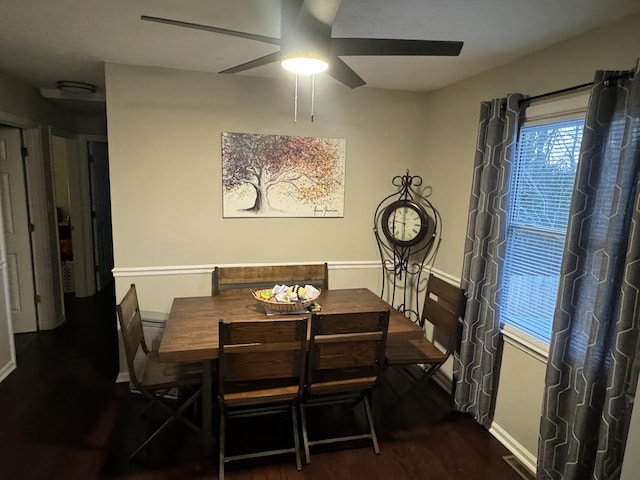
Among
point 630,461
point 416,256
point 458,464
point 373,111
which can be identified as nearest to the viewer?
point 630,461

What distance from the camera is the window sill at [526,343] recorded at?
2.22 m

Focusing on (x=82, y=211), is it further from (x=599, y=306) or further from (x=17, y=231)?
(x=599, y=306)

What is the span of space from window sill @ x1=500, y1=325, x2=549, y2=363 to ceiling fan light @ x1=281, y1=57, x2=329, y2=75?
1.90 m

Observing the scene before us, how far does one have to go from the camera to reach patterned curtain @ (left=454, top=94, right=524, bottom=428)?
7.77 ft

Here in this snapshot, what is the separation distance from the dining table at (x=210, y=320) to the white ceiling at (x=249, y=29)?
5.23 ft

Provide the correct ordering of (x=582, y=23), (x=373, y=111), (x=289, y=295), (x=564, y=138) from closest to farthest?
(x=582, y=23)
(x=564, y=138)
(x=289, y=295)
(x=373, y=111)

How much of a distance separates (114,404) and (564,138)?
3339mm

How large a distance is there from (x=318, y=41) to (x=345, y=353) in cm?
155

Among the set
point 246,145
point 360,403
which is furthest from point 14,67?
point 360,403

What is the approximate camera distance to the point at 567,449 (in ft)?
6.36

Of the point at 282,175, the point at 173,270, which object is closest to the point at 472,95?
the point at 282,175

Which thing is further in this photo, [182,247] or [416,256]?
[416,256]

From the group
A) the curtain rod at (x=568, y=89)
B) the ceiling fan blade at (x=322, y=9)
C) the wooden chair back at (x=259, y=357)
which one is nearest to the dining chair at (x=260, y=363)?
the wooden chair back at (x=259, y=357)

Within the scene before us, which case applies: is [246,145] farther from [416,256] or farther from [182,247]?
[416,256]
